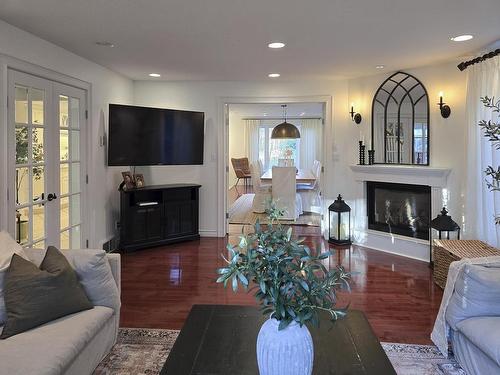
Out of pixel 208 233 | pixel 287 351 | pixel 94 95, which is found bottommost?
pixel 208 233

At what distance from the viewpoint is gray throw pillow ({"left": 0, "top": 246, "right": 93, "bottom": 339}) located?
2.03 meters

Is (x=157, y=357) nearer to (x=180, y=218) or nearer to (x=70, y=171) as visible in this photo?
(x=70, y=171)

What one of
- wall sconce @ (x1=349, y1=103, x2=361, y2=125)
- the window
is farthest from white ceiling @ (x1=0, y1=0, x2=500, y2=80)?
the window

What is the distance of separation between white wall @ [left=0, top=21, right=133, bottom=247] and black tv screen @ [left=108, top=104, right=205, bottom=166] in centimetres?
20

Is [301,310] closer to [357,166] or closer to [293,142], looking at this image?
[357,166]

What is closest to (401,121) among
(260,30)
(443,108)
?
(443,108)

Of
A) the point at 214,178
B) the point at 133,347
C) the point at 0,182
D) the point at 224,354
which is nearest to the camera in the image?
the point at 224,354

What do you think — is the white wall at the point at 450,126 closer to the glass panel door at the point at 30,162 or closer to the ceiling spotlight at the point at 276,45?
the ceiling spotlight at the point at 276,45

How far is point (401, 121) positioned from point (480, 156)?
1354mm

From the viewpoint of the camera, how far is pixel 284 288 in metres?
1.42

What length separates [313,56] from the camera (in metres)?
4.41

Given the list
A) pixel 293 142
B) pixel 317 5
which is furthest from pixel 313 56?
pixel 293 142

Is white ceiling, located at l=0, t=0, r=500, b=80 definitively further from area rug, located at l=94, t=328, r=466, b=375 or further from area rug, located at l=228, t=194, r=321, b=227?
area rug, located at l=228, t=194, r=321, b=227

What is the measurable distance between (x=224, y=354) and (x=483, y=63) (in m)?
3.76
